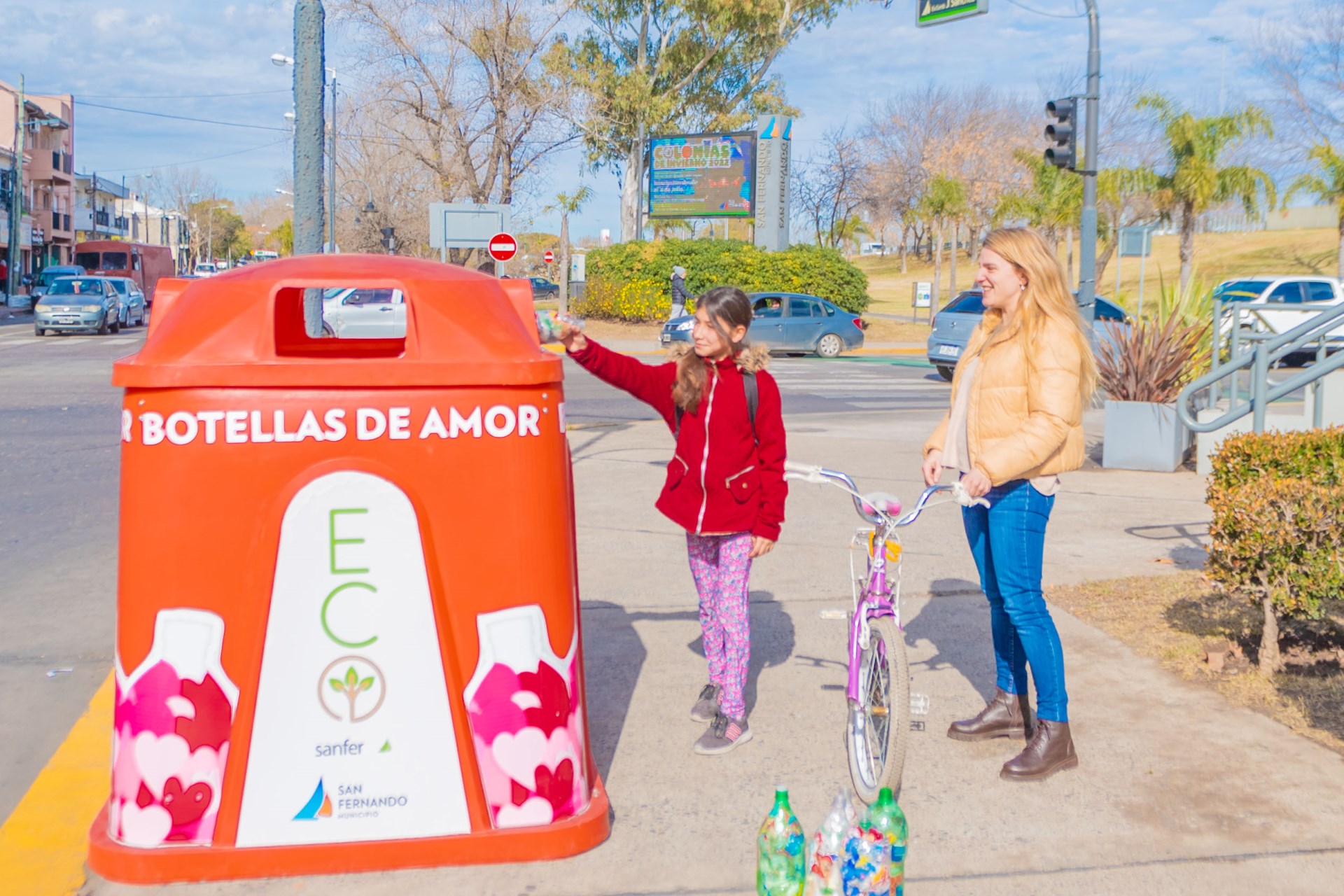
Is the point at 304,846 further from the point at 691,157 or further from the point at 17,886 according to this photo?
the point at 691,157

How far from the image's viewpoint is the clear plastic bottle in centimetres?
271

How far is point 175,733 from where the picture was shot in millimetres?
2994

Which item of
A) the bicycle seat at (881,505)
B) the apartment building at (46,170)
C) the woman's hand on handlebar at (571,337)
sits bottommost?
the bicycle seat at (881,505)

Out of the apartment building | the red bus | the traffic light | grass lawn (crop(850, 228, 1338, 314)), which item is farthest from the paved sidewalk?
the apartment building

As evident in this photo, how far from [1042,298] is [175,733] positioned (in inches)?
106

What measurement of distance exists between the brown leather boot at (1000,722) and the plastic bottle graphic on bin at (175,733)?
2.32 meters

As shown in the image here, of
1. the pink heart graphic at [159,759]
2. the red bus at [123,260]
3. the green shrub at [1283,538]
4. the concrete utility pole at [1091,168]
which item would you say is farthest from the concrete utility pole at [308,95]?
the red bus at [123,260]

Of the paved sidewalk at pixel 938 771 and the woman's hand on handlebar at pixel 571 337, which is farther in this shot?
the woman's hand on handlebar at pixel 571 337

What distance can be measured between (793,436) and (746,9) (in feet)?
99.7

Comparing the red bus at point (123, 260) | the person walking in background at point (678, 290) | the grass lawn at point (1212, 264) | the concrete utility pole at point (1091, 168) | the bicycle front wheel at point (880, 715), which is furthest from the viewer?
the red bus at point (123, 260)

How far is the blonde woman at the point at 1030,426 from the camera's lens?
363 cm

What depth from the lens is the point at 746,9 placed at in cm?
3894

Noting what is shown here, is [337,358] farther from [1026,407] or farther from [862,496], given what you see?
[1026,407]

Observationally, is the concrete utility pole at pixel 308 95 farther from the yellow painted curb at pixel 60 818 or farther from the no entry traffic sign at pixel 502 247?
the no entry traffic sign at pixel 502 247
